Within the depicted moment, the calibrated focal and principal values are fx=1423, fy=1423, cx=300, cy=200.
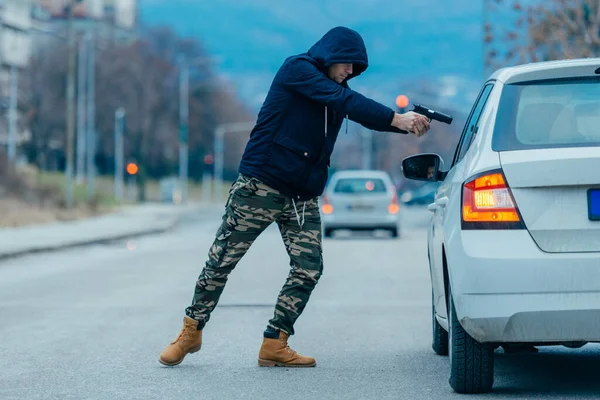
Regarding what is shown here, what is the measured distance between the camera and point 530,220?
6160 millimetres

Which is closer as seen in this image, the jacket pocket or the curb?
the jacket pocket

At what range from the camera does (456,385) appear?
22.0 feet

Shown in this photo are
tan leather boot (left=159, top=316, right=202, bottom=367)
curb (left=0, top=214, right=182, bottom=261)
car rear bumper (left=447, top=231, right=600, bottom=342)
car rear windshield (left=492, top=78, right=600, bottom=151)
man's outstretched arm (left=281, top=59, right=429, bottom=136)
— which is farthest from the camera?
curb (left=0, top=214, right=182, bottom=261)

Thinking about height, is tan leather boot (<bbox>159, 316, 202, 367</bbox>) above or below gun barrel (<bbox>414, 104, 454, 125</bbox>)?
below

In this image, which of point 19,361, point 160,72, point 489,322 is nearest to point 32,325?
point 19,361

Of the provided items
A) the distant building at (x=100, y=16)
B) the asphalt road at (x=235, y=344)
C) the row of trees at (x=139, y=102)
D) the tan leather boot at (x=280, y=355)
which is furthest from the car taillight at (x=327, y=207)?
the distant building at (x=100, y=16)

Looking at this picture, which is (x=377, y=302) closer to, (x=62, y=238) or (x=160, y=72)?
(x=62, y=238)

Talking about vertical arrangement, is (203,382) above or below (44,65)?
below

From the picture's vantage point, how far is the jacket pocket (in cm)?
761

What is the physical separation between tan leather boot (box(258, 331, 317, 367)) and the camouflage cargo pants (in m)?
0.08

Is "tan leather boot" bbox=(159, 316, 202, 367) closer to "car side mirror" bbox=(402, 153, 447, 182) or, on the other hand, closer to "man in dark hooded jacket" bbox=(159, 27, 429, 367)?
"man in dark hooded jacket" bbox=(159, 27, 429, 367)

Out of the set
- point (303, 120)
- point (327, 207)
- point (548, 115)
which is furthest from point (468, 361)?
point (327, 207)

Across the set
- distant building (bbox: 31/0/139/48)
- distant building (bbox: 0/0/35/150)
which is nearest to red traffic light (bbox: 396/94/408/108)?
distant building (bbox: 0/0/35/150)

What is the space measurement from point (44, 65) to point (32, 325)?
270 ft
